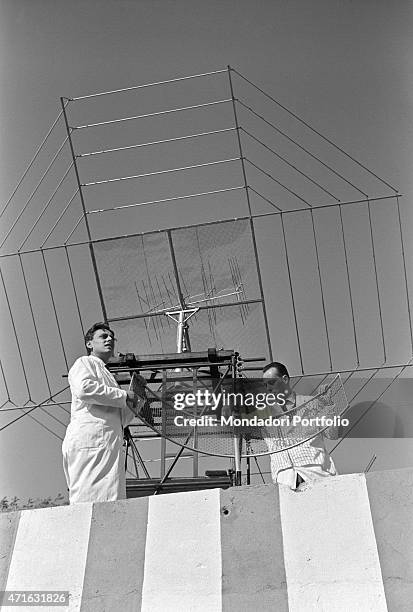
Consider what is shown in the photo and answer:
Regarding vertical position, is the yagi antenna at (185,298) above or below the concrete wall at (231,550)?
above

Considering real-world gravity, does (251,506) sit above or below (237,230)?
below

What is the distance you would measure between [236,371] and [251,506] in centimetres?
171

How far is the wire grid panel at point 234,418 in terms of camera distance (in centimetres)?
529

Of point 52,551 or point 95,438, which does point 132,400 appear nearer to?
point 95,438

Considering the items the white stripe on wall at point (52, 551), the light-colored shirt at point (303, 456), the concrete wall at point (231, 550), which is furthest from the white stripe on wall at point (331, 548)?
the light-colored shirt at point (303, 456)

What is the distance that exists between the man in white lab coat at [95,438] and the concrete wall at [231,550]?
0.70 metres

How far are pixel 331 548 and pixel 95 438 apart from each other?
1.75 meters

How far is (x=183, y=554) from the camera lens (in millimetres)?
4031

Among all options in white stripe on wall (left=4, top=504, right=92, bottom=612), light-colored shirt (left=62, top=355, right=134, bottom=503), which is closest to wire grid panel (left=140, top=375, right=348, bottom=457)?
light-colored shirt (left=62, top=355, right=134, bottom=503)

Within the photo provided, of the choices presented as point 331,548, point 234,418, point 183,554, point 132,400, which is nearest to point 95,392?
point 132,400

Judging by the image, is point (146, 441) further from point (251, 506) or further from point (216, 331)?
point (251, 506)

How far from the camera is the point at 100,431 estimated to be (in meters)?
5.16

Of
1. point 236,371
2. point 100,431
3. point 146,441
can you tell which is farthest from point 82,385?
point 146,441

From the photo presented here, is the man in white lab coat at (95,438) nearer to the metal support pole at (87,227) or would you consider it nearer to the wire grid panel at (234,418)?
the wire grid panel at (234,418)
